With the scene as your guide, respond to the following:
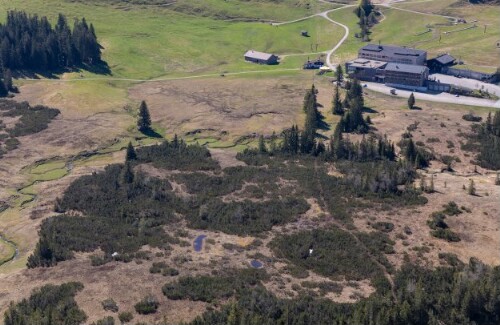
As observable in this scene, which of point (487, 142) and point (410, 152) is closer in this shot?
point (410, 152)

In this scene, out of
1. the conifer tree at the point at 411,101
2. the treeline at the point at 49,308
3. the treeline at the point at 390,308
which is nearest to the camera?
the treeline at the point at 49,308

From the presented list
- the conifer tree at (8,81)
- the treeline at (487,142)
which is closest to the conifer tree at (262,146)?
the treeline at (487,142)

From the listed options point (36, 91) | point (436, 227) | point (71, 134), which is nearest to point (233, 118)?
point (71, 134)

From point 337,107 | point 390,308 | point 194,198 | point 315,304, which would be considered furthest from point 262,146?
point 390,308

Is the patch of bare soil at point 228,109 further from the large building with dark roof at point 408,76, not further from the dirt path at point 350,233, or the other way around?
the dirt path at point 350,233

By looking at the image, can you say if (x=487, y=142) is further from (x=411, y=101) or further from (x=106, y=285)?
(x=106, y=285)

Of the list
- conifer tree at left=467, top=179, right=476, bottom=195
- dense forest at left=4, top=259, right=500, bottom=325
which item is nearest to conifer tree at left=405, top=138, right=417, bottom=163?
conifer tree at left=467, top=179, right=476, bottom=195

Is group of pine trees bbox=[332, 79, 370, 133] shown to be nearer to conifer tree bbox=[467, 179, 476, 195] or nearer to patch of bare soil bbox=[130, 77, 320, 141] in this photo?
patch of bare soil bbox=[130, 77, 320, 141]
